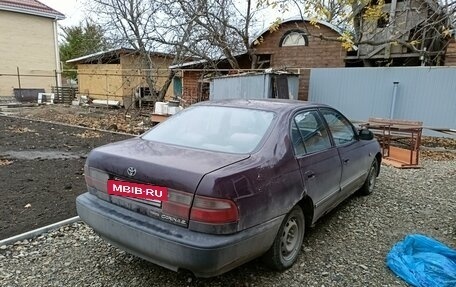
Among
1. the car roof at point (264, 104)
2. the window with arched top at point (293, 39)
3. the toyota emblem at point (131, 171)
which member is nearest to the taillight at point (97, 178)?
the toyota emblem at point (131, 171)

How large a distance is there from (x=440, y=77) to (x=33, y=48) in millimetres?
23148

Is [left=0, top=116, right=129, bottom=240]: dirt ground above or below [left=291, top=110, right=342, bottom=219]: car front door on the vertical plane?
below

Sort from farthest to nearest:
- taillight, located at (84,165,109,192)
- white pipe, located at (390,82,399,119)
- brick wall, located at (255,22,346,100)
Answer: brick wall, located at (255,22,346,100) → white pipe, located at (390,82,399,119) → taillight, located at (84,165,109,192)

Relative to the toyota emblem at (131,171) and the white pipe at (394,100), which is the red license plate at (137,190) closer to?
the toyota emblem at (131,171)

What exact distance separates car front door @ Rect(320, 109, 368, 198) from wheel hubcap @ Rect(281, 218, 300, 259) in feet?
3.57

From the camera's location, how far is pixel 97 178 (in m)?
2.83

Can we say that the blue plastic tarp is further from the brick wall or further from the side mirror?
the brick wall

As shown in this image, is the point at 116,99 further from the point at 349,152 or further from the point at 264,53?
the point at 349,152

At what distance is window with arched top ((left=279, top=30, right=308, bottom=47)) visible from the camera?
51.1ft

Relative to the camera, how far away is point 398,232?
12.7ft

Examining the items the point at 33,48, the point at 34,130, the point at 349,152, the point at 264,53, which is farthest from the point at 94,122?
the point at 33,48

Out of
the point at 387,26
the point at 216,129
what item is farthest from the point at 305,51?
the point at 216,129

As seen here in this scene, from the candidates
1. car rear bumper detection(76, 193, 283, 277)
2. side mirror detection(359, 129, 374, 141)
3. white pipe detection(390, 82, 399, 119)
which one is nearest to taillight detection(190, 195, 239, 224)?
car rear bumper detection(76, 193, 283, 277)

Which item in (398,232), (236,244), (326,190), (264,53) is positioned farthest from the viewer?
(264,53)
